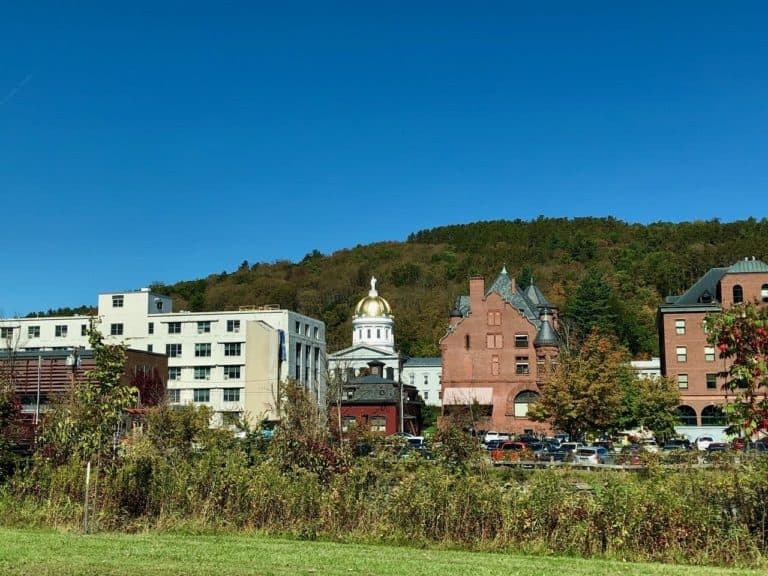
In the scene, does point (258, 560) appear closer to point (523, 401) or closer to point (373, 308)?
point (523, 401)

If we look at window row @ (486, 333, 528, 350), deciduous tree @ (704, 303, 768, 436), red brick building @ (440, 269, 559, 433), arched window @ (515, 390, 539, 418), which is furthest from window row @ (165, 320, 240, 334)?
deciduous tree @ (704, 303, 768, 436)

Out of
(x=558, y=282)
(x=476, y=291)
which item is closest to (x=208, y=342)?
(x=476, y=291)

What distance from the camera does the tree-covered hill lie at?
396ft

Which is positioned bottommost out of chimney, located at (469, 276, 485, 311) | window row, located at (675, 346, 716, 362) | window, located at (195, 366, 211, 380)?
window, located at (195, 366, 211, 380)

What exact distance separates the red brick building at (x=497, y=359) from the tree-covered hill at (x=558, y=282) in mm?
35324

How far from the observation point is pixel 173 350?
88.2m

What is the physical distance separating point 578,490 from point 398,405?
61098 millimetres

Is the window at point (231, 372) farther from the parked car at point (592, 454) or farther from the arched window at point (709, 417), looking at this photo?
the parked car at point (592, 454)

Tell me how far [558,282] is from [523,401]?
242ft

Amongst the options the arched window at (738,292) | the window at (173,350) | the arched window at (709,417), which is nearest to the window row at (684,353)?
the arched window at (709,417)

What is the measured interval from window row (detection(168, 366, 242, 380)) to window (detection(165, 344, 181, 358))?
139 centimetres

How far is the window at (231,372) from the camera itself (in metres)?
86.4

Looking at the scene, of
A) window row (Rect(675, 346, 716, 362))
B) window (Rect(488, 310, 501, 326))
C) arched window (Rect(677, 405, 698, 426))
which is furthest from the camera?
window (Rect(488, 310, 501, 326))

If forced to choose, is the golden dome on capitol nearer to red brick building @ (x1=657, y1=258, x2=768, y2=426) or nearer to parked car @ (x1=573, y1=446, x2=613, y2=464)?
red brick building @ (x1=657, y1=258, x2=768, y2=426)
